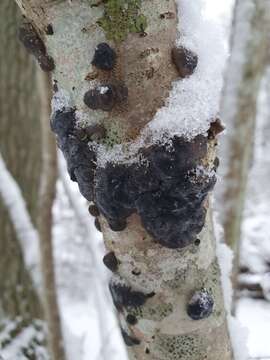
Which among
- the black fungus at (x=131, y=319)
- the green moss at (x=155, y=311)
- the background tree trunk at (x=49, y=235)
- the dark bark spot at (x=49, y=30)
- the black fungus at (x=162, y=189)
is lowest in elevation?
the black fungus at (x=131, y=319)

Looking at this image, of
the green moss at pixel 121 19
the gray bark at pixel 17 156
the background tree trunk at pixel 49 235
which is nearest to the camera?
the green moss at pixel 121 19

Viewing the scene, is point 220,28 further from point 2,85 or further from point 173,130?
point 2,85

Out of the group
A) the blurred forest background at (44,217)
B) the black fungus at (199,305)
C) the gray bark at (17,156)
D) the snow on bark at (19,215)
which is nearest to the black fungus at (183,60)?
the black fungus at (199,305)

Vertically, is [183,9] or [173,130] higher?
[183,9]

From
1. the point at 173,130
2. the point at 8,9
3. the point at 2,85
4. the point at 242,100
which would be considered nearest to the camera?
the point at 173,130

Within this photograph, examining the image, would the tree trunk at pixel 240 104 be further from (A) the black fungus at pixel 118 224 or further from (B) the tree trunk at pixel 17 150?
(A) the black fungus at pixel 118 224

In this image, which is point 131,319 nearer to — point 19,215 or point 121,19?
point 121,19

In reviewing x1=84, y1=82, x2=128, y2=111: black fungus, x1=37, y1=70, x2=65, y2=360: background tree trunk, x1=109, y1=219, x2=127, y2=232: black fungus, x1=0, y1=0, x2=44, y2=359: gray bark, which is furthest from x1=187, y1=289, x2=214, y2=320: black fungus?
x1=0, y1=0, x2=44, y2=359: gray bark

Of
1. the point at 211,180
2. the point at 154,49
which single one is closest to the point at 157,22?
the point at 154,49
